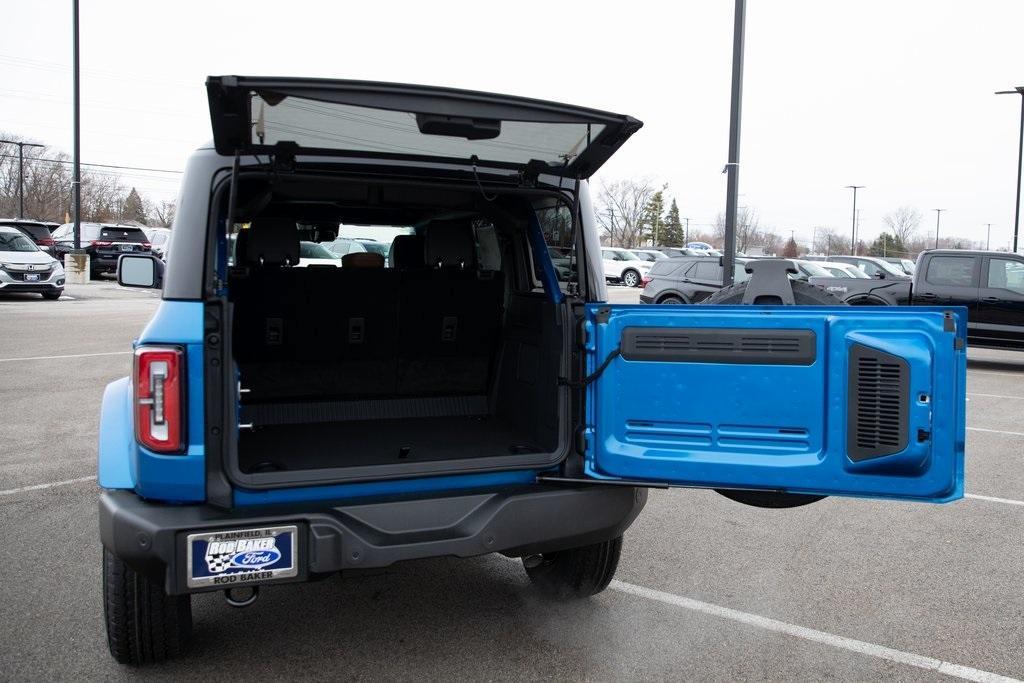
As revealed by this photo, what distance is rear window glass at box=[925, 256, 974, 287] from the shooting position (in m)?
13.2

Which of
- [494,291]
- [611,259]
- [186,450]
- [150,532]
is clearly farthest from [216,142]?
[611,259]

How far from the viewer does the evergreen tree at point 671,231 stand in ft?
304

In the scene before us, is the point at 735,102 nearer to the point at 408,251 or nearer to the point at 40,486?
the point at 408,251

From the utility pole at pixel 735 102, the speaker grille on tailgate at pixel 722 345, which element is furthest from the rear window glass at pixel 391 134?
the utility pole at pixel 735 102

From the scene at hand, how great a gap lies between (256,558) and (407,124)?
1.52m

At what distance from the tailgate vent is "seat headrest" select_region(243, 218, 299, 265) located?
2548 millimetres

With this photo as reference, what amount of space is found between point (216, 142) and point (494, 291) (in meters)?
2.09

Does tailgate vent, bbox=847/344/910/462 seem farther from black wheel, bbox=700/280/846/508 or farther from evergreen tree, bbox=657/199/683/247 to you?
evergreen tree, bbox=657/199/683/247

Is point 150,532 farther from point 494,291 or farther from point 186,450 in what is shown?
point 494,291

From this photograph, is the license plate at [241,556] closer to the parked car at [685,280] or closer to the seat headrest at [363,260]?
the seat headrest at [363,260]

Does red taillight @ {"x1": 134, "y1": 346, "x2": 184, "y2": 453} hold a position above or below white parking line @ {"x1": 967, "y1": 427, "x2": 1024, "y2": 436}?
above

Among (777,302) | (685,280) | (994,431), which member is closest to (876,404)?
(777,302)

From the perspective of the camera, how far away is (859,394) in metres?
2.89

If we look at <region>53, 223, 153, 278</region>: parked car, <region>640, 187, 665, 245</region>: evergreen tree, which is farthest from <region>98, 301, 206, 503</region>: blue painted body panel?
<region>640, 187, 665, 245</region>: evergreen tree
